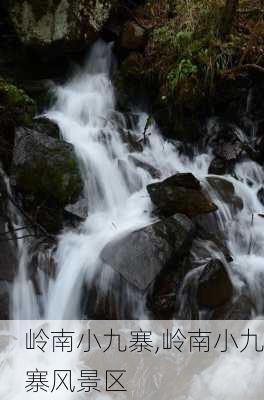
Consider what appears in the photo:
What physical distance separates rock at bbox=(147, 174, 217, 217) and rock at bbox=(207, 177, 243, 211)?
55 centimetres

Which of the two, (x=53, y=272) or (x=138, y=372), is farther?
(x=53, y=272)

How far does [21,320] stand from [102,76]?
4.61 meters

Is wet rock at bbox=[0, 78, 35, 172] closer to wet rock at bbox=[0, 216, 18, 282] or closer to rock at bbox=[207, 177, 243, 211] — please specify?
wet rock at bbox=[0, 216, 18, 282]

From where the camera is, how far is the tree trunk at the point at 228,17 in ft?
21.9

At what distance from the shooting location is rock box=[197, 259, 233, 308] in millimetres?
4508

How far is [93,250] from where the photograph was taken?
4.88 m

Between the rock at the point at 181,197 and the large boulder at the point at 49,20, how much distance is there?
9.90 ft

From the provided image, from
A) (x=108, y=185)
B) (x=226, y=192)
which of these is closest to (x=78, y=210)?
(x=108, y=185)

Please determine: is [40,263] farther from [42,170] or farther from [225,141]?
[225,141]

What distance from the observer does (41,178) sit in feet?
16.7

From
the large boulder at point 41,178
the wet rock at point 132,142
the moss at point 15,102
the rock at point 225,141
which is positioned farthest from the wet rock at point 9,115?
the rock at point 225,141

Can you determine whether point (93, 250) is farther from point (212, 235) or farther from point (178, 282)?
point (212, 235)

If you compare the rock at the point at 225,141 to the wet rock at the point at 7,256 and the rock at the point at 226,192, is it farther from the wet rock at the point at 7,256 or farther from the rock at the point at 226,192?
the wet rock at the point at 7,256

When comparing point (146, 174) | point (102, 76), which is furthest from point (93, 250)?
point (102, 76)
